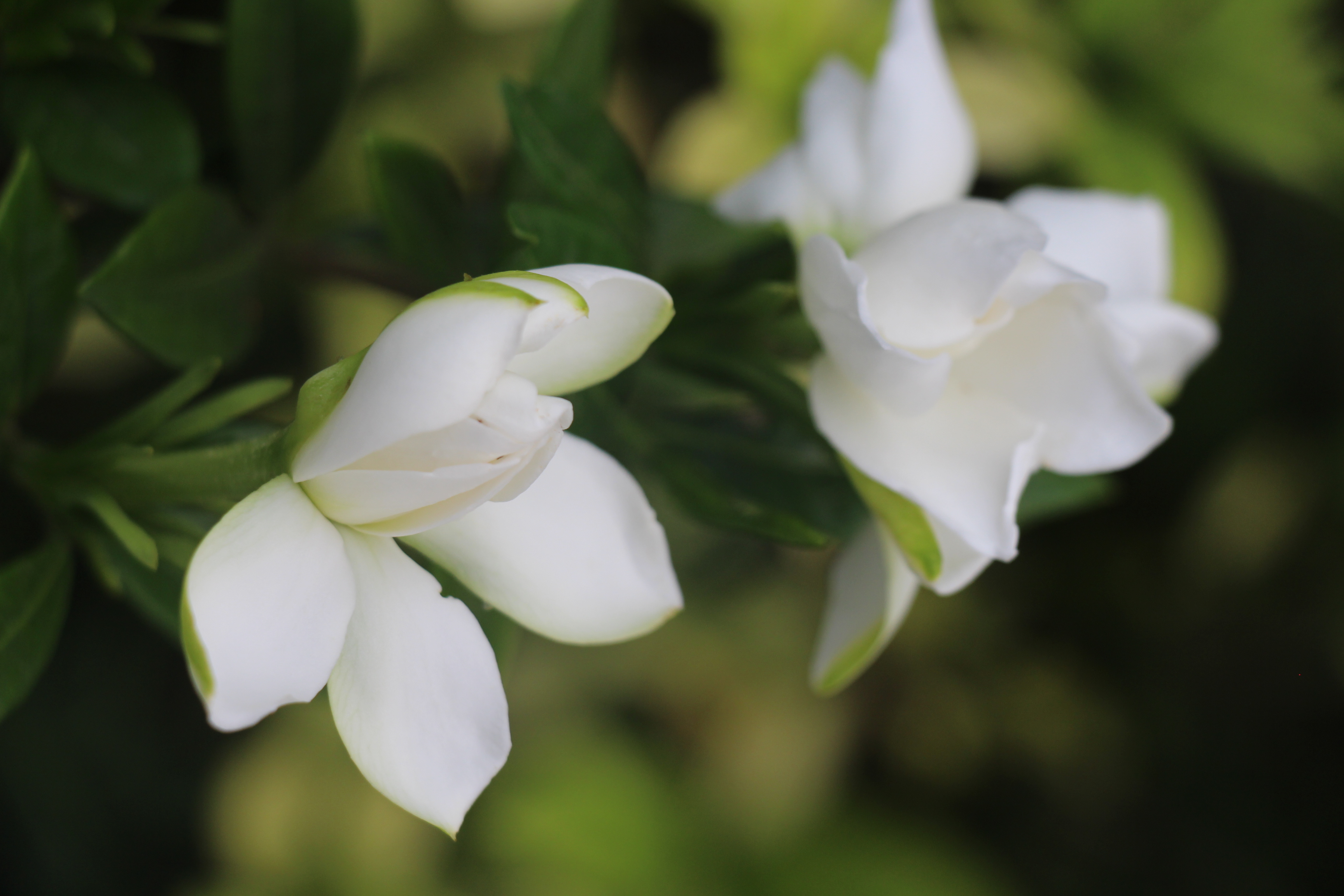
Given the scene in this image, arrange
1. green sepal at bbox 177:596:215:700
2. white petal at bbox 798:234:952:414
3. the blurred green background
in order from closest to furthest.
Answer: green sepal at bbox 177:596:215:700 → white petal at bbox 798:234:952:414 → the blurred green background

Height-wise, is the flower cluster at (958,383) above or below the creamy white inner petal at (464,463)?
below

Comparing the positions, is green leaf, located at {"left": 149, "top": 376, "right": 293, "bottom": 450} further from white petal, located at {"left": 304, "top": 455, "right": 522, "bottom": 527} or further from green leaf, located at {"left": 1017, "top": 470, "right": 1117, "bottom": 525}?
green leaf, located at {"left": 1017, "top": 470, "right": 1117, "bottom": 525}

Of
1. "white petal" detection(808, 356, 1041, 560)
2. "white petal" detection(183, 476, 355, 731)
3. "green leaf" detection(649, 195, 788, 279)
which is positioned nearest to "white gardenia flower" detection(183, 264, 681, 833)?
"white petal" detection(183, 476, 355, 731)

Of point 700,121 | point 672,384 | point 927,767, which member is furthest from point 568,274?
Answer: point 927,767

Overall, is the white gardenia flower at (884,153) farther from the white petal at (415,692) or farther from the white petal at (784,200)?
the white petal at (415,692)

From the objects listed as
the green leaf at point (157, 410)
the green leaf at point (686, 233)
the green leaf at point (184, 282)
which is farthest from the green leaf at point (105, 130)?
the green leaf at point (686, 233)

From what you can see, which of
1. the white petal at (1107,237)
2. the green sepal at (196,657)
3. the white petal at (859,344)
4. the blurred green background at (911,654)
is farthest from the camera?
the blurred green background at (911,654)
